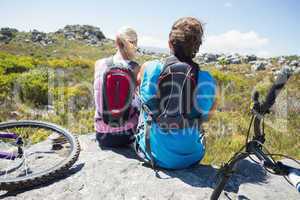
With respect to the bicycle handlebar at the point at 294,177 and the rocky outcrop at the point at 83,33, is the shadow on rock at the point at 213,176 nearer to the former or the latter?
the bicycle handlebar at the point at 294,177

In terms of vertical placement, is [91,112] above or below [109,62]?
below

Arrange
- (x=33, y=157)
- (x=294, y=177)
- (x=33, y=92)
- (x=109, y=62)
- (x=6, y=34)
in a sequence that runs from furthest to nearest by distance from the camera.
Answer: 1. (x=6, y=34)
2. (x=33, y=92)
3. (x=33, y=157)
4. (x=109, y=62)
5. (x=294, y=177)

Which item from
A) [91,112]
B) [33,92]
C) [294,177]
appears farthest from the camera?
[33,92]

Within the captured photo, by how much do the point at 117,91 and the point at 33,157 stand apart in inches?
60.1

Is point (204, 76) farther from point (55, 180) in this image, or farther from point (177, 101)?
point (55, 180)

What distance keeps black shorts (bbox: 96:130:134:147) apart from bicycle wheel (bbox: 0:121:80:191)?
1.44 feet

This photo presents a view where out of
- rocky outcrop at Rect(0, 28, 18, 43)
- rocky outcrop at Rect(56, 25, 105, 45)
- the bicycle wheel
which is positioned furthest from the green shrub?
rocky outcrop at Rect(56, 25, 105, 45)

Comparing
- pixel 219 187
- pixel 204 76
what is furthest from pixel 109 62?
pixel 219 187

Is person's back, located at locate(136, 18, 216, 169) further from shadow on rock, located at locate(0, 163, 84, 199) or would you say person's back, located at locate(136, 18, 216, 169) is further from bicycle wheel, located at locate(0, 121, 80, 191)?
bicycle wheel, located at locate(0, 121, 80, 191)

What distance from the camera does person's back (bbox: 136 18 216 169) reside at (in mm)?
3539

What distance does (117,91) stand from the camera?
424 cm

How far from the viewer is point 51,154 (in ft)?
15.5

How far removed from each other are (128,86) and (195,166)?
132 centimetres

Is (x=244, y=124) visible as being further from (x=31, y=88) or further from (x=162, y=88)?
(x=31, y=88)
